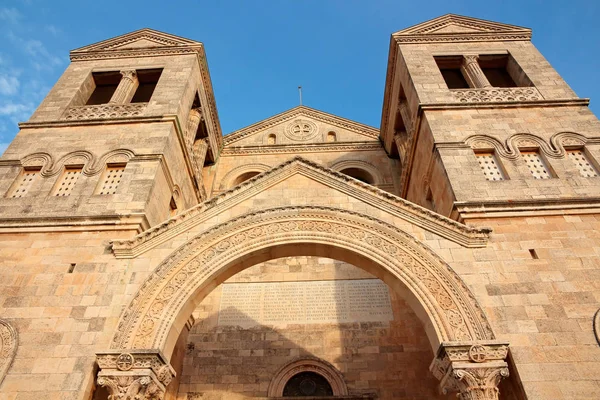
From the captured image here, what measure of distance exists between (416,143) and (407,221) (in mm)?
5170

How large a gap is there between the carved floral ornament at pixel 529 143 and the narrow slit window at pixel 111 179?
923cm

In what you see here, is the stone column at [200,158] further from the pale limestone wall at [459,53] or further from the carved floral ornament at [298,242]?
the pale limestone wall at [459,53]

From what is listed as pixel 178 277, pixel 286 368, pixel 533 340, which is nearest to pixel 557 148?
pixel 533 340

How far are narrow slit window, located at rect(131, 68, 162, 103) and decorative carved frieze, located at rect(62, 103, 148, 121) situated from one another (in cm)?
196

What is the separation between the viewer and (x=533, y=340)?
22.8 ft

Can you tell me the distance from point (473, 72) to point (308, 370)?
10.9m

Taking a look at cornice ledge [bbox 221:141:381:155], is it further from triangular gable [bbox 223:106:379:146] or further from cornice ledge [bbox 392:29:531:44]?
cornice ledge [bbox 392:29:531:44]

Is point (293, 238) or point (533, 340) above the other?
point (293, 238)

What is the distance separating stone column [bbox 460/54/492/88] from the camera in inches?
527

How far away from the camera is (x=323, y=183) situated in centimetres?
942

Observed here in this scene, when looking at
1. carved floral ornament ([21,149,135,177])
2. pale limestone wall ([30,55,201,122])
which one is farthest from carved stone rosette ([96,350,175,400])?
pale limestone wall ([30,55,201,122])

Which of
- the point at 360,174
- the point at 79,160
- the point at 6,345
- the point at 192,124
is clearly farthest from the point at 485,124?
the point at 6,345

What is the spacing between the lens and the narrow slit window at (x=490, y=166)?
10.3m

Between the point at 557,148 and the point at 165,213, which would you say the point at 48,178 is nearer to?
the point at 165,213
